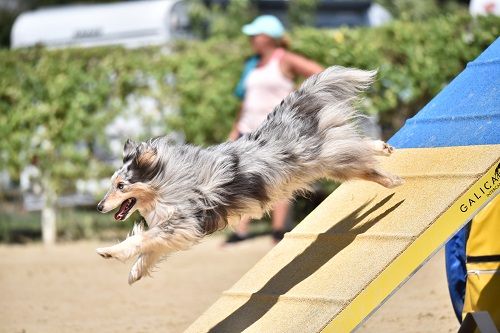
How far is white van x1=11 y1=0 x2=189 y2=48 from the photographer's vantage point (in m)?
14.2

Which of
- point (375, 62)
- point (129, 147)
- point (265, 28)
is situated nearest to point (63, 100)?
point (265, 28)

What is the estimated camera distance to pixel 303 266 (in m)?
5.52

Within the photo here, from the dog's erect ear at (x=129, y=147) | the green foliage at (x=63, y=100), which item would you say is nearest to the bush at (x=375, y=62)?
the green foliage at (x=63, y=100)

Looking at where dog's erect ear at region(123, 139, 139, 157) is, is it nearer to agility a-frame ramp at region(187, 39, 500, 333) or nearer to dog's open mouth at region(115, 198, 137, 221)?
dog's open mouth at region(115, 198, 137, 221)

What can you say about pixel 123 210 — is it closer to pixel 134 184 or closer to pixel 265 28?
pixel 134 184

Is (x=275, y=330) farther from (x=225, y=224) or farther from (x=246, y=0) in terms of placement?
(x=246, y=0)

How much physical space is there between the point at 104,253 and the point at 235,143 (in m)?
0.98

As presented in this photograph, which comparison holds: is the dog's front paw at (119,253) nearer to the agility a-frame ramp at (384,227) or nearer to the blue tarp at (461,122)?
the agility a-frame ramp at (384,227)

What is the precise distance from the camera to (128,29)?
14.7m

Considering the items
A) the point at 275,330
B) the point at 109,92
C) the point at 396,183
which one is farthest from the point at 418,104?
the point at 275,330

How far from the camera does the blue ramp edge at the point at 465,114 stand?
550cm

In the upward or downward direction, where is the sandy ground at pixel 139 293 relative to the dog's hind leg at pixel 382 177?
downward

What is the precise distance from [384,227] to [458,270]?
791mm

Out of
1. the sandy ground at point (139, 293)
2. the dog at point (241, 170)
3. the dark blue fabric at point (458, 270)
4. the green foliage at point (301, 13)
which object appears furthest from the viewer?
the green foliage at point (301, 13)
